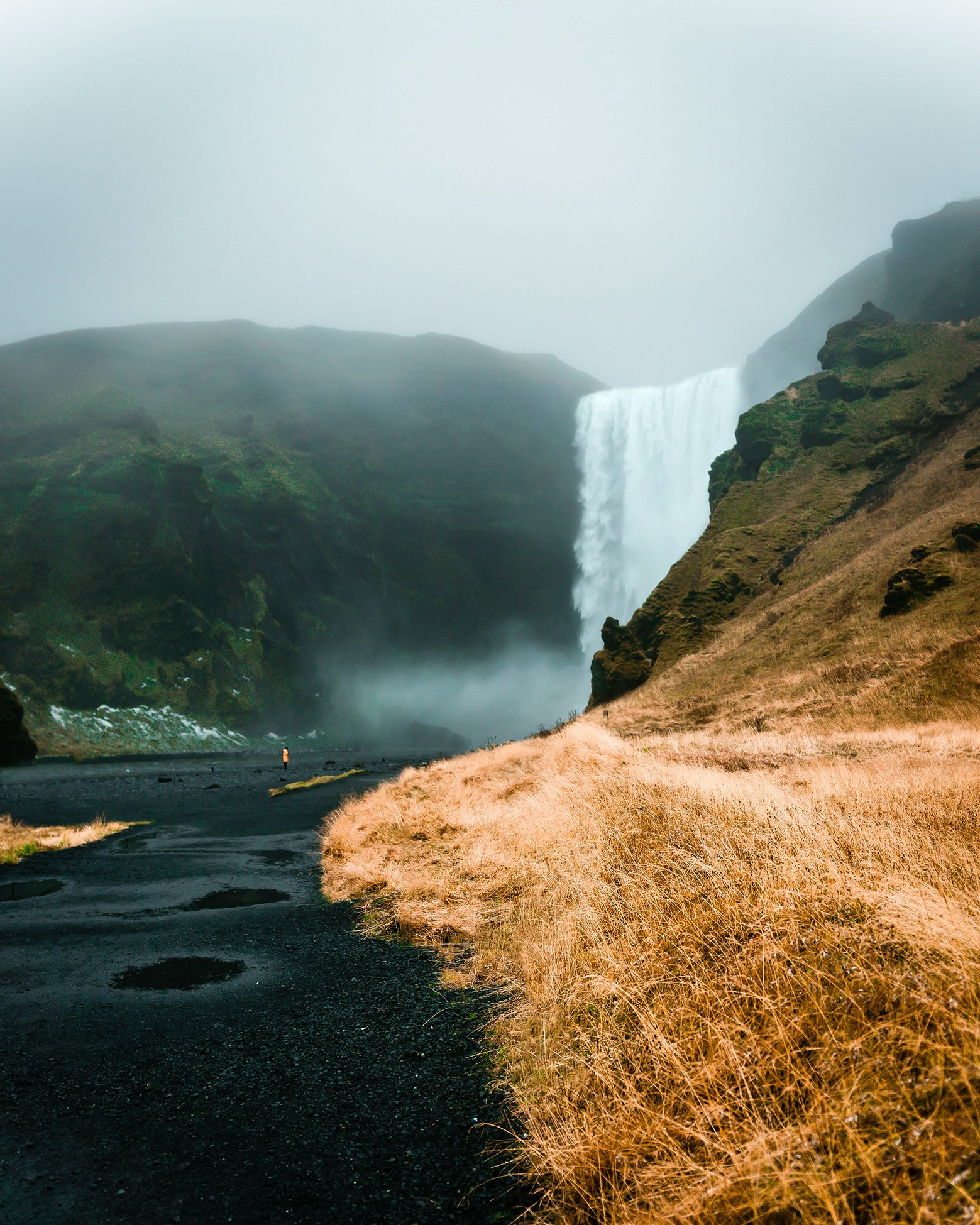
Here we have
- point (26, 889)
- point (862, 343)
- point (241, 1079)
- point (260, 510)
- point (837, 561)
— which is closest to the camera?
point (241, 1079)

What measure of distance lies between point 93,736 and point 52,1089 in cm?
7481

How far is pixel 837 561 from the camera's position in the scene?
111ft

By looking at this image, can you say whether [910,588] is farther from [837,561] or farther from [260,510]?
[260,510]

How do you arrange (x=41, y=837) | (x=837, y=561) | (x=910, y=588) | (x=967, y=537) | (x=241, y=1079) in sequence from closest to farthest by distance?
(x=241, y=1079) < (x=41, y=837) < (x=910, y=588) < (x=967, y=537) < (x=837, y=561)

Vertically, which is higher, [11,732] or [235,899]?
[235,899]

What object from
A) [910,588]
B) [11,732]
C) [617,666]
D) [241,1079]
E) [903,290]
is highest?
[903,290]

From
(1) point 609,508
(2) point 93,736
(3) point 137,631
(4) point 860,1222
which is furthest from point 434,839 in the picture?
(3) point 137,631

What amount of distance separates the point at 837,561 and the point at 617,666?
13449 mm

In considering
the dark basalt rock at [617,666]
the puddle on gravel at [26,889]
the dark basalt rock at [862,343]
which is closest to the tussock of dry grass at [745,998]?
the puddle on gravel at [26,889]

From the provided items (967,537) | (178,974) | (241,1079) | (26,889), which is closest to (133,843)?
(26,889)

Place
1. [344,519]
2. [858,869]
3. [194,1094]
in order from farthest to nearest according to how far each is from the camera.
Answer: [344,519] → [194,1094] → [858,869]

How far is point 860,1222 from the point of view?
1881mm

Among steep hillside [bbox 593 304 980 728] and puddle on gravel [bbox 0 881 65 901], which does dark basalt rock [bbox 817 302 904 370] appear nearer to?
steep hillside [bbox 593 304 980 728]

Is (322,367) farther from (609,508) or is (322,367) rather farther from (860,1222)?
(860,1222)
